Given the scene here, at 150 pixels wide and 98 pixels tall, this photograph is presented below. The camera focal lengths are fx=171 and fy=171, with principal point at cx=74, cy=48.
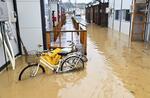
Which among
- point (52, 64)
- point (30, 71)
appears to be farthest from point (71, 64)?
point (30, 71)

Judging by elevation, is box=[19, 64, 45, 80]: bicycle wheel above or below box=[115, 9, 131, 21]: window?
below

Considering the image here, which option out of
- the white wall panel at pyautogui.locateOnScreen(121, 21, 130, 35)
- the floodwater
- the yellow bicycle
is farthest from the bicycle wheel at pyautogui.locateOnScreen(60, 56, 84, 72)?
the white wall panel at pyautogui.locateOnScreen(121, 21, 130, 35)

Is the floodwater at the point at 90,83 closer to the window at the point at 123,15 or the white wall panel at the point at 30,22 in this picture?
the white wall panel at the point at 30,22

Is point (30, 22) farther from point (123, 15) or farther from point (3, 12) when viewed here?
point (123, 15)

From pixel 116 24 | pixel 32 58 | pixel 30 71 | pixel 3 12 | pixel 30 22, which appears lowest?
pixel 30 71

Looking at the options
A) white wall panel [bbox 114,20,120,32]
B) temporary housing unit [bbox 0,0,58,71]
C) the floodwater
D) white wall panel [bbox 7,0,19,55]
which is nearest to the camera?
the floodwater

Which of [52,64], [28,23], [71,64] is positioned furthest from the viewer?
[28,23]

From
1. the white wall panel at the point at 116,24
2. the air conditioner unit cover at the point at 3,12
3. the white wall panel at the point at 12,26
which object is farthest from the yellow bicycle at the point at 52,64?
the white wall panel at the point at 116,24

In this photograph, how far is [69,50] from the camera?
17.4 feet

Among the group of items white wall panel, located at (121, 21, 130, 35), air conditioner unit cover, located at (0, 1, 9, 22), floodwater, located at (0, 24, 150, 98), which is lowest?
floodwater, located at (0, 24, 150, 98)

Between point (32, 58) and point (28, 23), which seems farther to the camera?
point (28, 23)

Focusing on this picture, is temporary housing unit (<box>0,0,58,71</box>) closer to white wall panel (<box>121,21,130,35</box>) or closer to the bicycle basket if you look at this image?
the bicycle basket

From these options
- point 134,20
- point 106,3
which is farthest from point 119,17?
point 106,3

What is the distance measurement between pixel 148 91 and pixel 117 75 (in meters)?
→ 0.91
